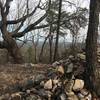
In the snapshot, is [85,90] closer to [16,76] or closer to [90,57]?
[90,57]

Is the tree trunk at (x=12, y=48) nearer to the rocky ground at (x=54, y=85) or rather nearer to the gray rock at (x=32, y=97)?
the rocky ground at (x=54, y=85)

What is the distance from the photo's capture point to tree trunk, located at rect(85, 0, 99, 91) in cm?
927

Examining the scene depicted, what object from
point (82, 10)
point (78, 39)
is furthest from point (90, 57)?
point (78, 39)

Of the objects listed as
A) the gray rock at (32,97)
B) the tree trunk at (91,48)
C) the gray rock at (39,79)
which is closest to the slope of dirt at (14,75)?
the gray rock at (39,79)

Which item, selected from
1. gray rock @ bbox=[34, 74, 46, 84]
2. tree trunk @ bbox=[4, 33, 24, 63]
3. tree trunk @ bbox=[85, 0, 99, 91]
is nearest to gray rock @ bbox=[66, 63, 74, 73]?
tree trunk @ bbox=[85, 0, 99, 91]

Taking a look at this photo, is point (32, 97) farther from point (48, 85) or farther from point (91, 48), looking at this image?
point (91, 48)

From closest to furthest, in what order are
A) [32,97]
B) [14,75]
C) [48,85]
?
[32,97] < [48,85] < [14,75]

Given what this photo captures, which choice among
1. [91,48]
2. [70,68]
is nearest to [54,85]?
[70,68]

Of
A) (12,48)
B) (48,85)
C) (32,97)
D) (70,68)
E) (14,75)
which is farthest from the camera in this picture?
(12,48)

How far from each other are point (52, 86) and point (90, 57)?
1424 mm

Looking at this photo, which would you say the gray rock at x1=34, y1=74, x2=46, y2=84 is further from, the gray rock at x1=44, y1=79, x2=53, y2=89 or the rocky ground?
the gray rock at x1=44, y1=79, x2=53, y2=89

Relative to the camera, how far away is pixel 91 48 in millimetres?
9492

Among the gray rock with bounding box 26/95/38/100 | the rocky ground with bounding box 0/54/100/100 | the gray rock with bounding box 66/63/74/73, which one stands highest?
the gray rock with bounding box 66/63/74/73

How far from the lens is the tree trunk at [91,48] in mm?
9266
